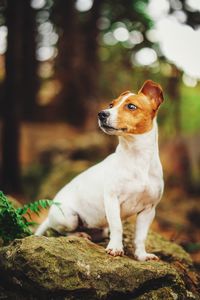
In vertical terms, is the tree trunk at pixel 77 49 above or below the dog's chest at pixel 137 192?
above

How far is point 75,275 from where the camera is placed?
12.7 ft

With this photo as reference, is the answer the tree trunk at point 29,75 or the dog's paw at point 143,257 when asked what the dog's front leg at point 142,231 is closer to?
the dog's paw at point 143,257

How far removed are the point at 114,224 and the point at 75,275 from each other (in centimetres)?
67

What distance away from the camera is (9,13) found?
41.6ft

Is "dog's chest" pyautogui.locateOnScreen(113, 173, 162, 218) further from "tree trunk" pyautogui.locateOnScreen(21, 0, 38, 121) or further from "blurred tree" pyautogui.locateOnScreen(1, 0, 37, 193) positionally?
"tree trunk" pyautogui.locateOnScreen(21, 0, 38, 121)

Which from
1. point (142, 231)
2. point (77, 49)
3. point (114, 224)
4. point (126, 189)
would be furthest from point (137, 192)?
point (77, 49)

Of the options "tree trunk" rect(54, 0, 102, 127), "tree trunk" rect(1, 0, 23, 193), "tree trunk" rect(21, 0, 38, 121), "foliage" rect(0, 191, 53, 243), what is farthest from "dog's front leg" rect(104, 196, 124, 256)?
"tree trunk" rect(21, 0, 38, 121)

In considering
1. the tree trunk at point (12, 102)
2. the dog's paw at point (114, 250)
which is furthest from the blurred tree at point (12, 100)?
the dog's paw at point (114, 250)

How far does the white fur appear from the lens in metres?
4.35

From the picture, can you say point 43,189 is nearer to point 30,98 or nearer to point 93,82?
point 93,82

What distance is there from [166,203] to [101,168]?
715cm

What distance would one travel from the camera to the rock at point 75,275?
3.81 metres

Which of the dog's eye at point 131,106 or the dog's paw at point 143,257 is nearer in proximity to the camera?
the dog's eye at point 131,106

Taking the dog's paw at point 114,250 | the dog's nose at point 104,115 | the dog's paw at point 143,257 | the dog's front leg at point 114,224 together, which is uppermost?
the dog's nose at point 104,115
